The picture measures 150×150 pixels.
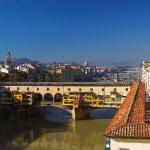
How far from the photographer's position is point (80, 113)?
4691cm

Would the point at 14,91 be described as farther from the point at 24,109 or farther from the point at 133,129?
the point at 133,129

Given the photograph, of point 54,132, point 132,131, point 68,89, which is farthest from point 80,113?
point 132,131

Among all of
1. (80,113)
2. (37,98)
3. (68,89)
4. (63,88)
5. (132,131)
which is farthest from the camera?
(63,88)

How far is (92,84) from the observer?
54594 mm

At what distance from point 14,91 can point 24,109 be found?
5117 millimetres

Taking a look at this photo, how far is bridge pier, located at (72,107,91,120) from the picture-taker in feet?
151

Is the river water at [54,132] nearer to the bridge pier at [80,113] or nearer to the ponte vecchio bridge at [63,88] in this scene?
the bridge pier at [80,113]

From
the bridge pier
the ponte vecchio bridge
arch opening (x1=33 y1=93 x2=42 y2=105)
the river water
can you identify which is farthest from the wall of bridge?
the bridge pier

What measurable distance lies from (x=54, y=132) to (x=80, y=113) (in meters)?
8.96

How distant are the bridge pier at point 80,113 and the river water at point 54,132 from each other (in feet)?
2.25

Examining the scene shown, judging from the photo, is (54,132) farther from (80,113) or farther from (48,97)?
(48,97)

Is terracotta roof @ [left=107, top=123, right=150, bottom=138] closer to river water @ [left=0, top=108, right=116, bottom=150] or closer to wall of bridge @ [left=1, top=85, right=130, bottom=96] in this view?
river water @ [left=0, top=108, right=116, bottom=150]

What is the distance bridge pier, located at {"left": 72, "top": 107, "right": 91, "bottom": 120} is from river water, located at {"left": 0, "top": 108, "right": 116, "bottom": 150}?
0.69m

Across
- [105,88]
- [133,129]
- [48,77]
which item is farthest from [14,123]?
[48,77]
